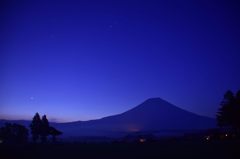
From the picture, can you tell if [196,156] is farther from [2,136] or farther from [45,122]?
[2,136]

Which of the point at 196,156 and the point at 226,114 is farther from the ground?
the point at 226,114

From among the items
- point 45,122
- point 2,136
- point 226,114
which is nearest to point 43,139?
point 45,122

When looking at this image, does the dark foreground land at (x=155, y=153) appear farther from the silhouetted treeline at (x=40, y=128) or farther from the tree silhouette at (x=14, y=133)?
the tree silhouette at (x=14, y=133)

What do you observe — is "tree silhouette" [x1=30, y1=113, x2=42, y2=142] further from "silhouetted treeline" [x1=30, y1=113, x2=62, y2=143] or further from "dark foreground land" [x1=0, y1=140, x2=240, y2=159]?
"dark foreground land" [x1=0, y1=140, x2=240, y2=159]

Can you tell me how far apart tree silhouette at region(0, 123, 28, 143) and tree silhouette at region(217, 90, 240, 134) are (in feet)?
162

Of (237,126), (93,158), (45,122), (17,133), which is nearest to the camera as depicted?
(93,158)

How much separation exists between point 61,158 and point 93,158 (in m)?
3.17

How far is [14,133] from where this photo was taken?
82375 mm

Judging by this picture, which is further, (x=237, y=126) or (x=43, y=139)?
(x=43, y=139)

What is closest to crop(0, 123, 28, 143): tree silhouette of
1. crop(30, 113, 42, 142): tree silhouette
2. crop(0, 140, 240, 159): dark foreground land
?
crop(30, 113, 42, 142): tree silhouette

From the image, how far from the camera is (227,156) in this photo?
25484 millimetres

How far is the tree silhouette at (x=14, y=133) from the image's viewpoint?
261ft

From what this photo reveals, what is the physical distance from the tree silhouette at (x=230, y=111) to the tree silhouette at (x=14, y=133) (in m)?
49.3

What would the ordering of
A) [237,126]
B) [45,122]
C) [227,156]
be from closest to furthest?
1. [227,156]
2. [237,126]
3. [45,122]
